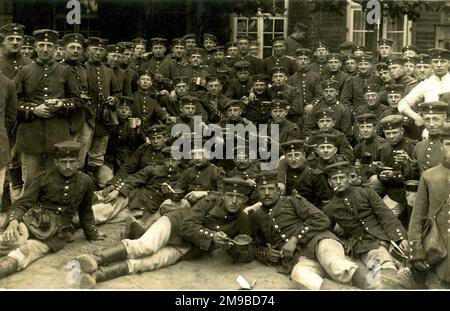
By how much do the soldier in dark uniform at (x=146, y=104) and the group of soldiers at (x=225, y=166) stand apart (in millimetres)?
20

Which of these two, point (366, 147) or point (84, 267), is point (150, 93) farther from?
point (84, 267)

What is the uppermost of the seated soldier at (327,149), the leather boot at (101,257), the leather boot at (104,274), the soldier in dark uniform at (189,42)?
the soldier in dark uniform at (189,42)

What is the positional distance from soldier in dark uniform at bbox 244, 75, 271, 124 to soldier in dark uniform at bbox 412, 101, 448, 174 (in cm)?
274

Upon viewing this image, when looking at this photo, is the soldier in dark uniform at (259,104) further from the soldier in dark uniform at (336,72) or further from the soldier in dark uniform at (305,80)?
the soldier in dark uniform at (336,72)

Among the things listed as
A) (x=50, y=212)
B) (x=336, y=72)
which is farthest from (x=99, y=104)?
(x=336, y=72)

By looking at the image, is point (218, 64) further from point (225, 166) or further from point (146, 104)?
point (225, 166)

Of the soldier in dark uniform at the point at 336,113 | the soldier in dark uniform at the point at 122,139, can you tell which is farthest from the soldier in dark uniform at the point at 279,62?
the soldier in dark uniform at the point at 122,139

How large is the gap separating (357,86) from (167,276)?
4989mm

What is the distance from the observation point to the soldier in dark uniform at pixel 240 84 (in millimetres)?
9984

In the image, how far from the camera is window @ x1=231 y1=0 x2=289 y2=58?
13.5m

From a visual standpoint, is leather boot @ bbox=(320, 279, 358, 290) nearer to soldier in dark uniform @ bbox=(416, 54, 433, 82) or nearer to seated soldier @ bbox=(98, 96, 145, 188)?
seated soldier @ bbox=(98, 96, 145, 188)
